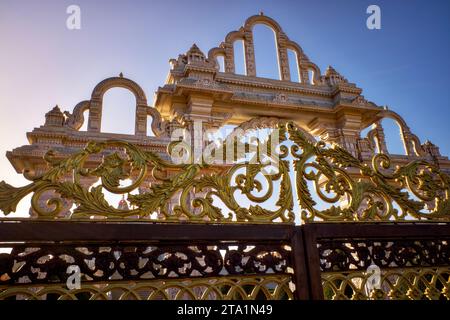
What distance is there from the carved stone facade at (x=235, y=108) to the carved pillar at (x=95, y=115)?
2 cm

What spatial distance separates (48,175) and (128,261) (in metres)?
0.48

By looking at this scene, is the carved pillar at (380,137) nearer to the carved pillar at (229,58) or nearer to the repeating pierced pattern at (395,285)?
the carved pillar at (229,58)

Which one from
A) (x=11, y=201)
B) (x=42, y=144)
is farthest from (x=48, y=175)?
(x=42, y=144)

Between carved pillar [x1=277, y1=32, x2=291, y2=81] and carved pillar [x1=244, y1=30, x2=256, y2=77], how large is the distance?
91cm

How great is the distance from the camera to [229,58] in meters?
8.14

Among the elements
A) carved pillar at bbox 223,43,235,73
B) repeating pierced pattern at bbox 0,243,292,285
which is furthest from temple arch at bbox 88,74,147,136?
repeating pierced pattern at bbox 0,243,292,285

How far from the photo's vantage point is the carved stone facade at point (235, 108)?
19.9ft

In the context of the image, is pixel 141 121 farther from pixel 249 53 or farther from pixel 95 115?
pixel 249 53

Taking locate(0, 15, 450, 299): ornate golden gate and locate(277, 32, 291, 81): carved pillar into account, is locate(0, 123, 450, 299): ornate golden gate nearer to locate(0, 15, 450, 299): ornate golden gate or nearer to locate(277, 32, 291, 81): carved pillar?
locate(0, 15, 450, 299): ornate golden gate

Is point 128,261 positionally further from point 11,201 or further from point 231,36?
point 231,36

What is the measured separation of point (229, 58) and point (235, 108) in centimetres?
168

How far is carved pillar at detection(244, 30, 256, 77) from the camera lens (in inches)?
320

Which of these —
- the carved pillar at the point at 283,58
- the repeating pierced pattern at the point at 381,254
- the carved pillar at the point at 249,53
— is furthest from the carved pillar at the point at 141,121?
the repeating pierced pattern at the point at 381,254

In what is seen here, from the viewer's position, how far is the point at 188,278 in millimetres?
1213
